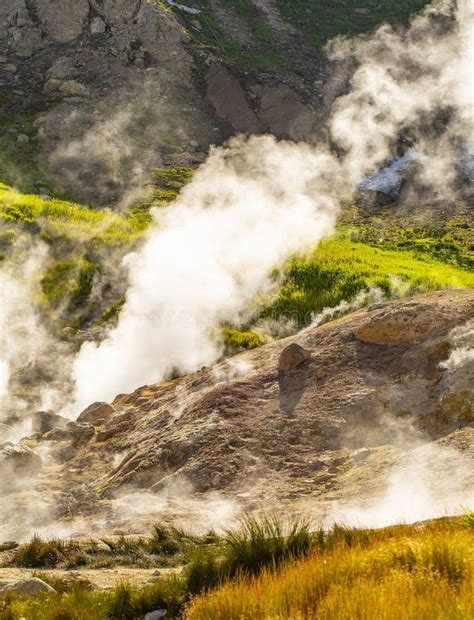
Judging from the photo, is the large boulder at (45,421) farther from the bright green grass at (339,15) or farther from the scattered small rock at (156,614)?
the bright green grass at (339,15)

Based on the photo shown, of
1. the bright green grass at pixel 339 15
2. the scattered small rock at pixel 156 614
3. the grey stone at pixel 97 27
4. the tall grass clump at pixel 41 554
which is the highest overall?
the bright green grass at pixel 339 15

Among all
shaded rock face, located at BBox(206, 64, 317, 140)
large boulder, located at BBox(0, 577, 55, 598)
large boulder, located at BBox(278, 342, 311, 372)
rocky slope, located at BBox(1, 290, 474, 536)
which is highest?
Answer: shaded rock face, located at BBox(206, 64, 317, 140)

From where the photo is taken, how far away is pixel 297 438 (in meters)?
8.59

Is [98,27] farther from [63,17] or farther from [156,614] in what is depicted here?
[156,614]

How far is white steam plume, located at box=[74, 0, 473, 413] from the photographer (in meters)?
13.5

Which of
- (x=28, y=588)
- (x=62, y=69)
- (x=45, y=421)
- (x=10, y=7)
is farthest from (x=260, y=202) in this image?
(x=10, y=7)

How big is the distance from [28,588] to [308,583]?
229 centimetres

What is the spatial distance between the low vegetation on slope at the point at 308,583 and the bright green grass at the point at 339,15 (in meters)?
42.4

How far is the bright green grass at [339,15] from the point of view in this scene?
45.0 metres

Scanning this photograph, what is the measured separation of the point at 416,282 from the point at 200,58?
26.4 m

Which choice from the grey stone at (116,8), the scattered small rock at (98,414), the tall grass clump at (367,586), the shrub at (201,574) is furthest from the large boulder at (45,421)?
the grey stone at (116,8)

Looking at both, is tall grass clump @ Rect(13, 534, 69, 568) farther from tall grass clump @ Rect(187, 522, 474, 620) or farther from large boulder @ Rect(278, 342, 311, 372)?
large boulder @ Rect(278, 342, 311, 372)

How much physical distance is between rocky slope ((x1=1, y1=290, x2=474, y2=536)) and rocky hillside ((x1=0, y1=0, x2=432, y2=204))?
58.7 ft

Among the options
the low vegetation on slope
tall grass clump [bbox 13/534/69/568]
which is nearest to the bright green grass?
tall grass clump [bbox 13/534/69/568]
